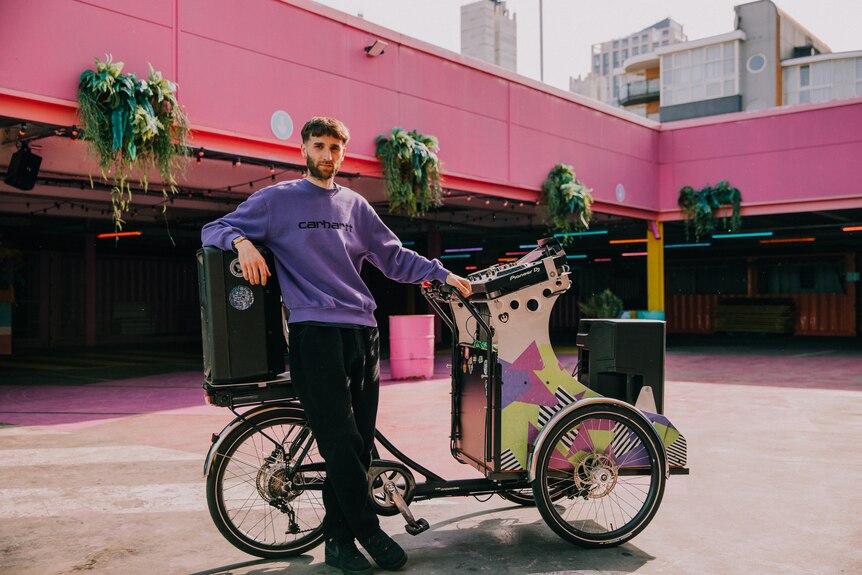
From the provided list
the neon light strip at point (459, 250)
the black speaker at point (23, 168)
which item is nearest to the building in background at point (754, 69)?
the neon light strip at point (459, 250)

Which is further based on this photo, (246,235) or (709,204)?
(709,204)

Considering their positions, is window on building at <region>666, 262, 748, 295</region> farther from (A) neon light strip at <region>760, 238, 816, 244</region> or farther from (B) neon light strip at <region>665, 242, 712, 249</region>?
(A) neon light strip at <region>760, 238, 816, 244</region>

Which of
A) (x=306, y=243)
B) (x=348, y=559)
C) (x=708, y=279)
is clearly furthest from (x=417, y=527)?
(x=708, y=279)

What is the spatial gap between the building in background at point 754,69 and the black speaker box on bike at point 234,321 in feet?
170

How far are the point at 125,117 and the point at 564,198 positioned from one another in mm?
8926

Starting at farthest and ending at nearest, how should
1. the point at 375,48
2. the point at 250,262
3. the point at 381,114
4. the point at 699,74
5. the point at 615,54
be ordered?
the point at 615,54 → the point at 699,74 → the point at 381,114 → the point at 375,48 → the point at 250,262

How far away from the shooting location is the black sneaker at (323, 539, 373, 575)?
3471mm

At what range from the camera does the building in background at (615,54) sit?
125 meters

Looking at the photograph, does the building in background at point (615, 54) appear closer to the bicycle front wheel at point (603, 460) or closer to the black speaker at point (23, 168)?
the black speaker at point (23, 168)

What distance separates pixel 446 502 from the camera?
15.9 feet

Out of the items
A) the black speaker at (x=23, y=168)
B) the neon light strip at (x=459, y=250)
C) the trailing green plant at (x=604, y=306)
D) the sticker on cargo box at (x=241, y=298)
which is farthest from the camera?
the neon light strip at (x=459, y=250)

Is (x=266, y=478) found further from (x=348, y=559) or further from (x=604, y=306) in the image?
(x=604, y=306)

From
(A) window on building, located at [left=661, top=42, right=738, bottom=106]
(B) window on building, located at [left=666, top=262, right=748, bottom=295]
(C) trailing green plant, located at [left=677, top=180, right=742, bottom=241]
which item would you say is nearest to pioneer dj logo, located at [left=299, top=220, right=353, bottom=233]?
(C) trailing green plant, located at [left=677, top=180, right=742, bottom=241]

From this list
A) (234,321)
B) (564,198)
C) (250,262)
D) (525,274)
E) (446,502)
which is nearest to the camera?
(250,262)
